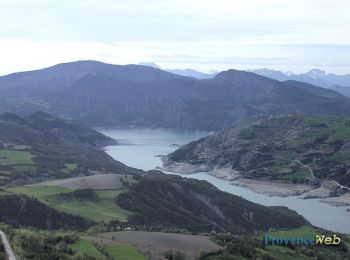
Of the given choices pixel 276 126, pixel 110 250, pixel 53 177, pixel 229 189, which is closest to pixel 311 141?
pixel 276 126

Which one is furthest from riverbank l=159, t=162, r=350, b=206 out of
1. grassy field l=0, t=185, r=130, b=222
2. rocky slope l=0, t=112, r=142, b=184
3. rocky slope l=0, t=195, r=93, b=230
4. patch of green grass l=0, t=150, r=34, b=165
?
rocky slope l=0, t=195, r=93, b=230

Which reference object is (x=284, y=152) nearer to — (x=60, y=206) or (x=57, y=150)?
(x=57, y=150)

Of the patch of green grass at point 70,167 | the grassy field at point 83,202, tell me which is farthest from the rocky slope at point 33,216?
the patch of green grass at point 70,167

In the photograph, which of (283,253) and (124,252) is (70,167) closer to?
(283,253)

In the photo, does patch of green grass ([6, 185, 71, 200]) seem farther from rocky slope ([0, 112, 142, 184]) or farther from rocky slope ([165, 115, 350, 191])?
rocky slope ([165, 115, 350, 191])

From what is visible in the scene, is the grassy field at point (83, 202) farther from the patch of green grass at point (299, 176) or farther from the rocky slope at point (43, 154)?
the patch of green grass at point (299, 176)
